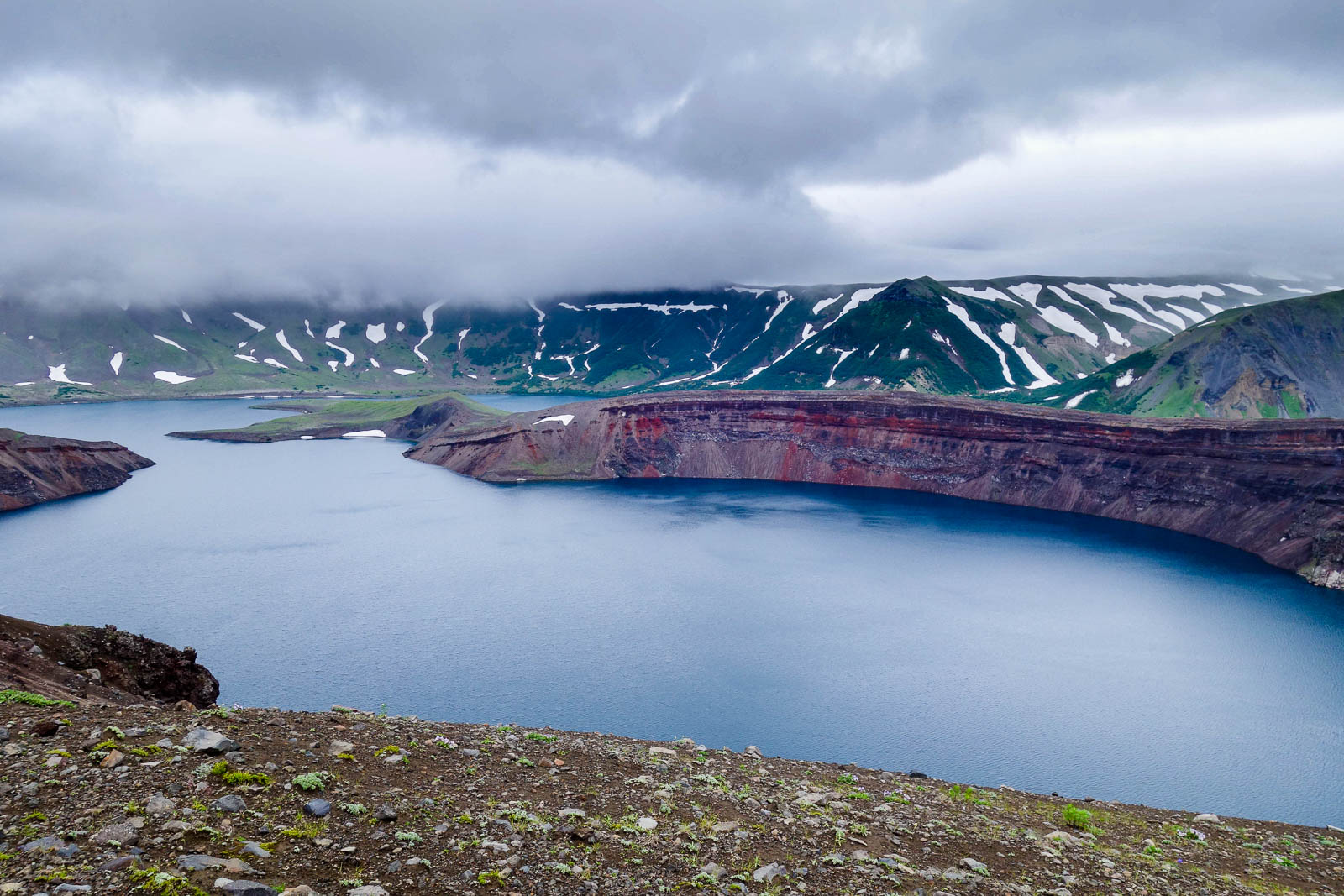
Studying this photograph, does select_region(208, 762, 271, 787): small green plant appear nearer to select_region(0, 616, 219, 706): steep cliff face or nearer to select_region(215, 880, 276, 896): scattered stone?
select_region(215, 880, 276, 896): scattered stone

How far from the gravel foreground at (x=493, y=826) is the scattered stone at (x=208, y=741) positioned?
52 millimetres

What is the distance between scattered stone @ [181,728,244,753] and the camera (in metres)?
12.1

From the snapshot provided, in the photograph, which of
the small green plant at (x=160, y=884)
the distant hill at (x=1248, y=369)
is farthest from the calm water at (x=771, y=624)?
the distant hill at (x=1248, y=369)

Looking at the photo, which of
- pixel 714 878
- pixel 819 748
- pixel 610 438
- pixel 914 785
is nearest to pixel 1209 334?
pixel 610 438

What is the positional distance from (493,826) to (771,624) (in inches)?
1591

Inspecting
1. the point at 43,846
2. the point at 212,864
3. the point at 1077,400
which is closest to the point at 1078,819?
the point at 212,864

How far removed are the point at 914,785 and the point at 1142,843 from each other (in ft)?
16.3

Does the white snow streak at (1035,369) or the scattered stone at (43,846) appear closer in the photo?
the scattered stone at (43,846)

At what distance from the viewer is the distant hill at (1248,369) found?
12038 centimetres

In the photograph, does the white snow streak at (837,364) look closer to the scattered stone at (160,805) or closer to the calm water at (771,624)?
the calm water at (771,624)

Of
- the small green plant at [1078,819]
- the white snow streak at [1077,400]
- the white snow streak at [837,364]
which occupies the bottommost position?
the small green plant at [1078,819]

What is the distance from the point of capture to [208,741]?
40.2 feet

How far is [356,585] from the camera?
2199 inches

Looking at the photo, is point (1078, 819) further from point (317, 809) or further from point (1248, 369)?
point (1248, 369)
